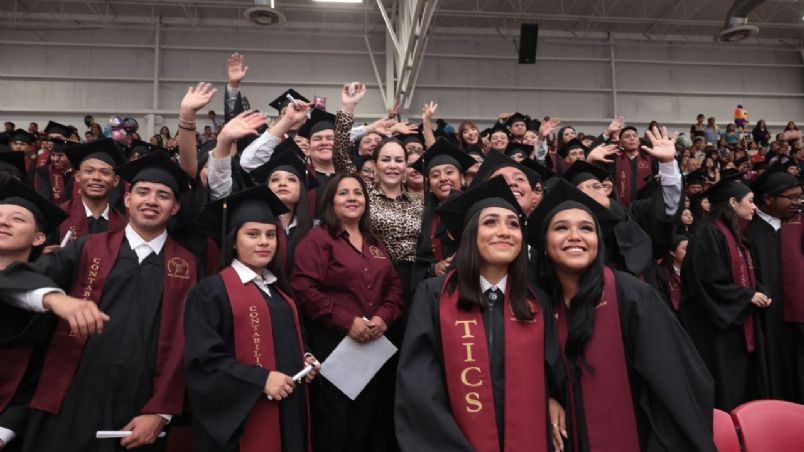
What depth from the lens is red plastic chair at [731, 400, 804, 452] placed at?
2236mm

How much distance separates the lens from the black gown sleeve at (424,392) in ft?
6.75

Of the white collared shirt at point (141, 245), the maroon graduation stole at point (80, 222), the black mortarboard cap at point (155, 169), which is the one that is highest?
the black mortarboard cap at point (155, 169)

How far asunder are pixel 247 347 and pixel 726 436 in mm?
2084

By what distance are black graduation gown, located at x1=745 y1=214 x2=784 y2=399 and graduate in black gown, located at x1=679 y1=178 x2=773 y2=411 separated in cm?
7

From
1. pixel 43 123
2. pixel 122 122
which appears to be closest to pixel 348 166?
pixel 122 122

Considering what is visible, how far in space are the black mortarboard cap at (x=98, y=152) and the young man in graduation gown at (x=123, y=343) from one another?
939 millimetres

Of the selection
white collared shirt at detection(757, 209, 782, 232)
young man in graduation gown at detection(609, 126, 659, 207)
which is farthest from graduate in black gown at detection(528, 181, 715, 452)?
young man in graduation gown at detection(609, 126, 659, 207)

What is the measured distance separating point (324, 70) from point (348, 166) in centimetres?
1202

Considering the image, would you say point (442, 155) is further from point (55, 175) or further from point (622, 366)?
point (55, 175)

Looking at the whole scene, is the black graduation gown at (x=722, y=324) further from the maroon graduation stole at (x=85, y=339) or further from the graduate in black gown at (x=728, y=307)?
the maroon graduation stole at (x=85, y=339)

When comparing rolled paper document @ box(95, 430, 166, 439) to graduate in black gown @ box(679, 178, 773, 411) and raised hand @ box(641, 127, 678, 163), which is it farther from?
graduate in black gown @ box(679, 178, 773, 411)

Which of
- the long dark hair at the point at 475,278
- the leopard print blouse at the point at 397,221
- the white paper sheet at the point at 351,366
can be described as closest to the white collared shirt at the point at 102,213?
the leopard print blouse at the point at 397,221

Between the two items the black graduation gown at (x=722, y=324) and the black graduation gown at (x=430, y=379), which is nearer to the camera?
the black graduation gown at (x=430, y=379)

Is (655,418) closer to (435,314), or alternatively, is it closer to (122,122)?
(435,314)
